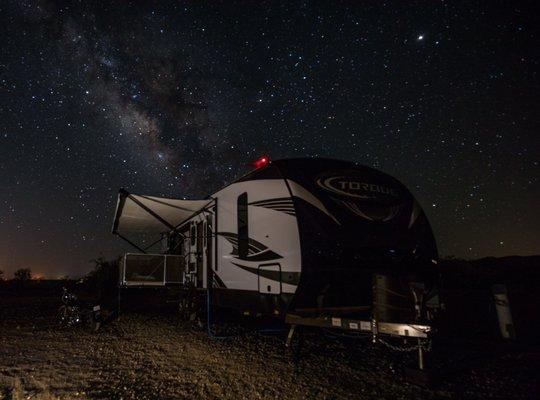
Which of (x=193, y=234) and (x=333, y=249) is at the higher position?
(x=193, y=234)

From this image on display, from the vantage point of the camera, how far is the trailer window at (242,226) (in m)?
6.52

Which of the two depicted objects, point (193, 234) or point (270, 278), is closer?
point (270, 278)

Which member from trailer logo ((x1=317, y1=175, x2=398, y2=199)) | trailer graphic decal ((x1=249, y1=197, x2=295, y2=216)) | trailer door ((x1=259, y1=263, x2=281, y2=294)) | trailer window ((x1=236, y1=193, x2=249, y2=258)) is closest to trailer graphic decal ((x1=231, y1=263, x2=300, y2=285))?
trailer door ((x1=259, y1=263, x2=281, y2=294))

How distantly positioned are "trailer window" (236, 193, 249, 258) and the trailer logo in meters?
1.76

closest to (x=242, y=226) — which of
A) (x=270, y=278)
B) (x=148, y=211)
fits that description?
(x=270, y=278)

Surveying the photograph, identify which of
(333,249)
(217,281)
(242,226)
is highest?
(242,226)

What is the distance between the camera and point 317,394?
3.96 m

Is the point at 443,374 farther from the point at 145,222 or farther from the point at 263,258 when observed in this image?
the point at 145,222

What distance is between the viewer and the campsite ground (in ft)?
13.2

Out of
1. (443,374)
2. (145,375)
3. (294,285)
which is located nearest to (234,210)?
(294,285)

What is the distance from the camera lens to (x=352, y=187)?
556cm

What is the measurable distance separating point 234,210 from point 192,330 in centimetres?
298

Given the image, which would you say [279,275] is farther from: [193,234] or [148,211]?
[193,234]

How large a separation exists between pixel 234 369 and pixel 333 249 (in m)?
2.19
